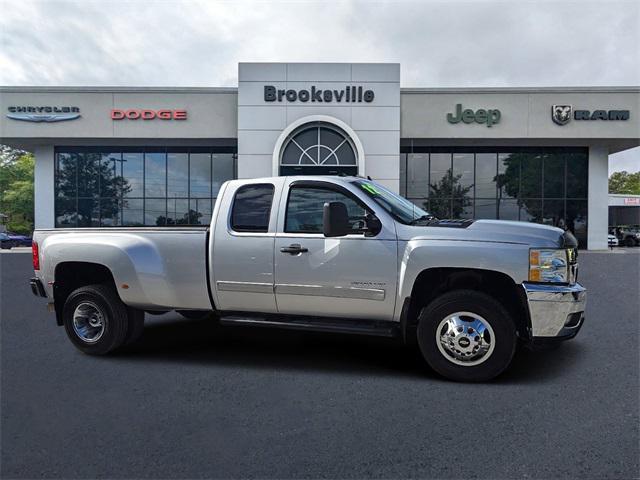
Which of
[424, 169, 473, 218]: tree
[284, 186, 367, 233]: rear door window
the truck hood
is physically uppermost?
[424, 169, 473, 218]: tree

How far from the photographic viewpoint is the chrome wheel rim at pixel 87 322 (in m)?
5.11

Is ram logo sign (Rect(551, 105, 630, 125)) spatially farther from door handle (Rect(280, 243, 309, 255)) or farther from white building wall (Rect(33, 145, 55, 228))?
white building wall (Rect(33, 145, 55, 228))

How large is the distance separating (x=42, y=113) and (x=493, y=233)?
24667 mm

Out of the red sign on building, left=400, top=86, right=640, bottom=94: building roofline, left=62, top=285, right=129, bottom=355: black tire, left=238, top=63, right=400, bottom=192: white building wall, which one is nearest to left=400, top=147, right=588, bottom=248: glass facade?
left=400, top=86, right=640, bottom=94: building roofline

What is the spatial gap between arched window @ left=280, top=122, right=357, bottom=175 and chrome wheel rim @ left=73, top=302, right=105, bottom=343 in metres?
16.1

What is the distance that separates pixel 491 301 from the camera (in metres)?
4.05

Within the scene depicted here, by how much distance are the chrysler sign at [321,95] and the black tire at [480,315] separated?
58.4 feet

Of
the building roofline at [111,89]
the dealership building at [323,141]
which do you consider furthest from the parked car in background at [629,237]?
the building roofline at [111,89]

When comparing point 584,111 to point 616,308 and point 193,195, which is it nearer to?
point 616,308

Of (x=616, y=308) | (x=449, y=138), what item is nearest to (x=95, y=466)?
(x=616, y=308)

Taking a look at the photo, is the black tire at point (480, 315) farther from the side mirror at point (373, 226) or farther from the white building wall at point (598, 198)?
the white building wall at point (598, 198)

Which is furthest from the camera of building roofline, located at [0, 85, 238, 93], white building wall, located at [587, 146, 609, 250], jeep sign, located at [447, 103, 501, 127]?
white building wall, located at [587, 146, 609, 250]

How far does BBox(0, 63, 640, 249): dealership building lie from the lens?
2061 cm

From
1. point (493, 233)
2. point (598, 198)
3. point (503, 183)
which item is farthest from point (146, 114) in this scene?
point (598, 198)
